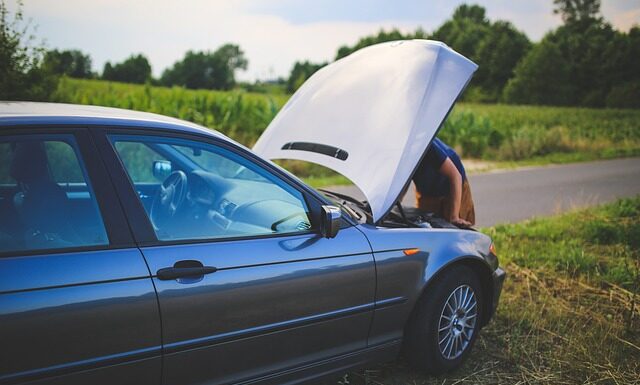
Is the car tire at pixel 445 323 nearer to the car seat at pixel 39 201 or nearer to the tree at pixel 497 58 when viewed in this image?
the car seat at pixel 39 201

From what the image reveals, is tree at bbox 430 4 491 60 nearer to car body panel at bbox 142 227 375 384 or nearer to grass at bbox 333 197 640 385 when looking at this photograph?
grass at bbox 333 197 640 385

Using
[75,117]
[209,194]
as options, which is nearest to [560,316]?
[209,194]

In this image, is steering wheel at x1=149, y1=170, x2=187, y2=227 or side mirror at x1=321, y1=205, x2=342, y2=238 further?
side mirror at x1=321, y1=205, x2=342, y2=238

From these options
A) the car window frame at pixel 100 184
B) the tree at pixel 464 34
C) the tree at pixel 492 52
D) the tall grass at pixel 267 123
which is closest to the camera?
the car window frame at pixel 100 184

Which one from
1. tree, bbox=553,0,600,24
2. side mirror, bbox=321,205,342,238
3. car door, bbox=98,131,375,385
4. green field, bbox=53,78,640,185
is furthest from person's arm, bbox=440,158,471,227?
tree, bbox=553,0,600,24

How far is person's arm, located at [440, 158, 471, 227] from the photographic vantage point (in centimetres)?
431

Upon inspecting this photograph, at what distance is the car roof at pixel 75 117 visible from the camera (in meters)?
2.17

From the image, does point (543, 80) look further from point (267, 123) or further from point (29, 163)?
point (29, 163)

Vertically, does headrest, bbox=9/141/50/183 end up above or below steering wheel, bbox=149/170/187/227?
above

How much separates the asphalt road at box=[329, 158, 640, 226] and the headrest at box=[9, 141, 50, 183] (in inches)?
Answer: 252

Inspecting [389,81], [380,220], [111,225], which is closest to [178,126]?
[111,225]

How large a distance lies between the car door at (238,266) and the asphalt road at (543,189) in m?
5.26

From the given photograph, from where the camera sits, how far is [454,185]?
14.2 feet

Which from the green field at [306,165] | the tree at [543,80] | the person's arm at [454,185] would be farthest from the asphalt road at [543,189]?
the tree at [543,80]
